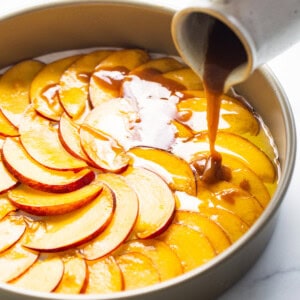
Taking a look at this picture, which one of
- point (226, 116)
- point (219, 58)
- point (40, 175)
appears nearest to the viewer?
point (219, 58)

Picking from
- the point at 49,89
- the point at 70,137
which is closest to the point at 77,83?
the point at 49,89

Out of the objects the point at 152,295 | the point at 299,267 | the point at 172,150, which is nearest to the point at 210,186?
the point at 172,150

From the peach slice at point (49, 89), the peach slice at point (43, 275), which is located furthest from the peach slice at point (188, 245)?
the peach slice at point (49, 89)

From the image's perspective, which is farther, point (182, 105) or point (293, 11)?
point (182, 105)

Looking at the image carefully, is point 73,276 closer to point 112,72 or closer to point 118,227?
point 118,227

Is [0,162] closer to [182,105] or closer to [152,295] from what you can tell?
[182,105]

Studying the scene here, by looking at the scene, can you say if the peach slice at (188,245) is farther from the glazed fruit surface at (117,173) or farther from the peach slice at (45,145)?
the peach slice at (45,145)
